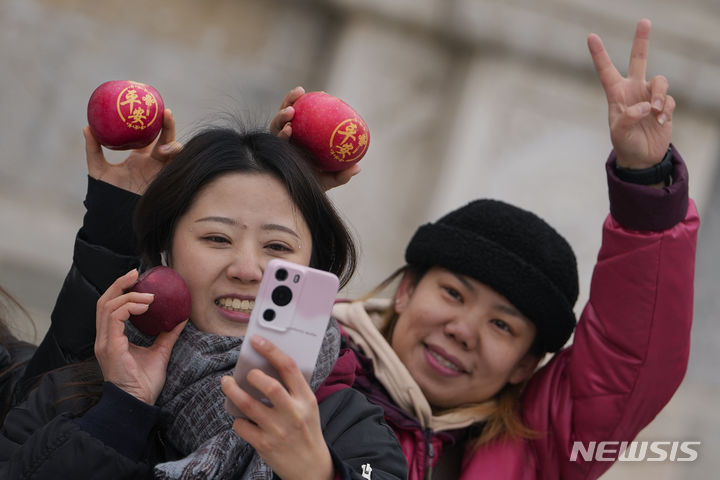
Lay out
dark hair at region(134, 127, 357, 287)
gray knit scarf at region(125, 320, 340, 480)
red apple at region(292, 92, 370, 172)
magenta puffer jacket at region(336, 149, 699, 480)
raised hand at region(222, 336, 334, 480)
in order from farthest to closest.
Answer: magenta puffer jacket at region(336, 149, 699, 480) → red apple at region(292, 92, 370, 172) → dark hair at region(134, 127, 357, 287) → gray knit scarf at region(125, 320, 340, 480) → raised hand at region(222, 336, 334, 480)

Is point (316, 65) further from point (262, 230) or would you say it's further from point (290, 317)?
Answer: point (290, 317)

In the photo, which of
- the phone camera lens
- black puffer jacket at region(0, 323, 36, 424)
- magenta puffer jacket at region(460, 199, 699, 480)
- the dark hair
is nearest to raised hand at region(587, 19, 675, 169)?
magenta puffer jacket at region(460, 199, 699, 480)

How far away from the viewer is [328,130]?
211 cm

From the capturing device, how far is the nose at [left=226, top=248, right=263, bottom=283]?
1.83 m

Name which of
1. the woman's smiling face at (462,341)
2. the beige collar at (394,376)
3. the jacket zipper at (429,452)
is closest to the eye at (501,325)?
the woman's smiling face at (462,341)

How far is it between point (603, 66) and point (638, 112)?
0.20 meters

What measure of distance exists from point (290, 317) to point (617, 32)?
3.48 m

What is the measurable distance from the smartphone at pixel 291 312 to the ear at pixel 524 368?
125cm

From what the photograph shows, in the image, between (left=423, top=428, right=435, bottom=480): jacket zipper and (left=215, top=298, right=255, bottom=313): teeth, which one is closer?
(left=215, top=298, right=255, bottom=313): teeth

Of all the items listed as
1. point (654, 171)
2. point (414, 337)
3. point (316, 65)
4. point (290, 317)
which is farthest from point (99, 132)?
point (316, 65)

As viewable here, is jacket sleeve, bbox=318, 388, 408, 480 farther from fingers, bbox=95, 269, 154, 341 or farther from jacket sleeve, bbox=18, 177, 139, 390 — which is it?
jacket sleeve, bbox=18, 177, 139, 390

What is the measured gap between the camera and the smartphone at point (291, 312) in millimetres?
1523

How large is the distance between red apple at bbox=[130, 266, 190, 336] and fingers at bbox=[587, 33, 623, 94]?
121cm

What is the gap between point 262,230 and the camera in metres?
1.90
